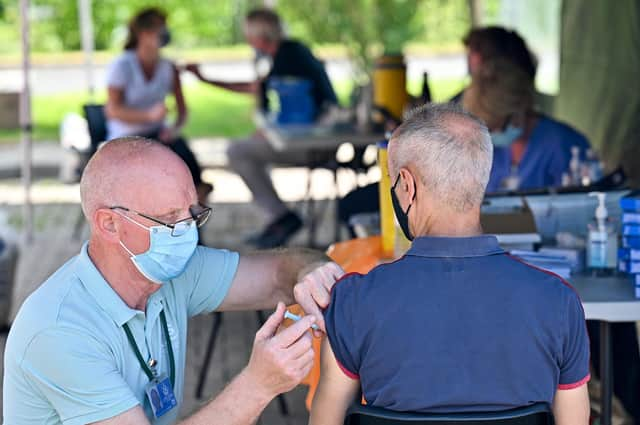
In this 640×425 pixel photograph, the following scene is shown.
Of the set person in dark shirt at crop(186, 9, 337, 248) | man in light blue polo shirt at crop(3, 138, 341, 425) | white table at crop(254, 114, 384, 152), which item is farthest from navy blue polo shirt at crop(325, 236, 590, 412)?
person in dark shirt at crop(186, 9, 337, 248)

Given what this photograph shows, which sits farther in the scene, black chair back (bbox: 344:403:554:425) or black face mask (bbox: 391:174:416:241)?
black face mask (bbox: 391:174:416:241)

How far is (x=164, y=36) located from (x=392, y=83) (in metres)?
1.54

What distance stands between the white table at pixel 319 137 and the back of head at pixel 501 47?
1001 millimetres

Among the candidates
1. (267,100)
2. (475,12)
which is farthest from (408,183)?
(475,12)

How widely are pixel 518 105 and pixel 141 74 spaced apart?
310 cm

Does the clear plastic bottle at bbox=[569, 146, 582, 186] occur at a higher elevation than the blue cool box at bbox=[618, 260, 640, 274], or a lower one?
higher

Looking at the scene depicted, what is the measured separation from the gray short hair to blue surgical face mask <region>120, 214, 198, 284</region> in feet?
1.57

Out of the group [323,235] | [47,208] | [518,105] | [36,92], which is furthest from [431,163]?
[36,92]

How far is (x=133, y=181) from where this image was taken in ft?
6.97

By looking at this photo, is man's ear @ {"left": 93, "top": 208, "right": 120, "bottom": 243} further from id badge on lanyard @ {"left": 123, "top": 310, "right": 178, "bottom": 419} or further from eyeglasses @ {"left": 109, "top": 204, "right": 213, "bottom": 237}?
id badge on lanyard @ {"left": 123, "top": 310, "right": 178, "bottom": 419}

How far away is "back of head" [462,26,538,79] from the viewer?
4.34m

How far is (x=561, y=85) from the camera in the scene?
6777 mm

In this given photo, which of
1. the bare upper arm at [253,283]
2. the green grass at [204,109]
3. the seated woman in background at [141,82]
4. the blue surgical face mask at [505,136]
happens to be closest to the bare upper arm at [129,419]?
the bare upper arm at [253,283]

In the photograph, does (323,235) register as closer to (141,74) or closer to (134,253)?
(141,74)
